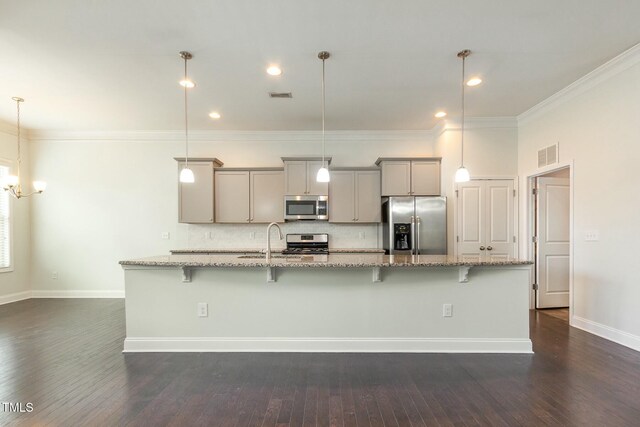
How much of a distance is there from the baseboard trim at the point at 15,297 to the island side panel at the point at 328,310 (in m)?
3.77

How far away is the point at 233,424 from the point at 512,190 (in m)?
4.80

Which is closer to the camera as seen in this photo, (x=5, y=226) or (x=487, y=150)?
(x=487, y=150)

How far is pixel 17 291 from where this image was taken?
4957 mm

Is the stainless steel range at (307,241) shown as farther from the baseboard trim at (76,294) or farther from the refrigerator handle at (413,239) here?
the baseboard trim at (76,294)

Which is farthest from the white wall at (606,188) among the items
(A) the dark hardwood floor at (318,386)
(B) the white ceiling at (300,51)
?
(A) the dark hardwood floor at (318,386)

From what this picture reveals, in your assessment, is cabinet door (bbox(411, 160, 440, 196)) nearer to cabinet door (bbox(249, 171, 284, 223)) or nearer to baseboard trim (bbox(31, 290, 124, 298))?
cabinet door (bbox(249, 171, 284, 223))

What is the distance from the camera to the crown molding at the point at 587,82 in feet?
9.42

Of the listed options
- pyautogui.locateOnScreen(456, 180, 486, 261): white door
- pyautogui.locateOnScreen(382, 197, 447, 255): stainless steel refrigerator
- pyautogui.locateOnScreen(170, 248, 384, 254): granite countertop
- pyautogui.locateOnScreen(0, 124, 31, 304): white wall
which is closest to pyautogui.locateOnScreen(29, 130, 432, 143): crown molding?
pyautogui.locateOnScreen(0, 124, 31, 304): white wall

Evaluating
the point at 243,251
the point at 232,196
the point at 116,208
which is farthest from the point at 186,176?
the point at 116,208

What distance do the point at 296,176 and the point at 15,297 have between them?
5.26 meters

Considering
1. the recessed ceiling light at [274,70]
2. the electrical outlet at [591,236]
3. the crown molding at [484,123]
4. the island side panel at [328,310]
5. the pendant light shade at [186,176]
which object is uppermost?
the recessed ceiling light at [274,70]

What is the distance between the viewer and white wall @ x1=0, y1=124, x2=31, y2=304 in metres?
4.80

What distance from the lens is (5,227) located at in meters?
4.84

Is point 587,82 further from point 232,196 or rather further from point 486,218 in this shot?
point 232,196
